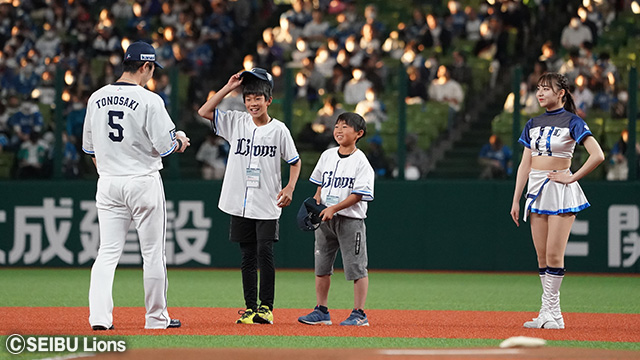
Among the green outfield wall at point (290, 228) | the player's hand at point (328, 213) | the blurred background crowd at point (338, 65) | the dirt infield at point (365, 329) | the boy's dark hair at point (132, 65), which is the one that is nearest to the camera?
the dirt infield at point (365, 329)

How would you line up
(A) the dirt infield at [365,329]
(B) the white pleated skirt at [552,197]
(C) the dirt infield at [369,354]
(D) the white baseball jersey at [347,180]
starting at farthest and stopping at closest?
1. (B) the white pleated skirt at [552,197]
2. (D) the white baseball jersey at [347,180]
3. (A) the dirt infield at [365,329]
4. (C) the dirt infield at [369,354]

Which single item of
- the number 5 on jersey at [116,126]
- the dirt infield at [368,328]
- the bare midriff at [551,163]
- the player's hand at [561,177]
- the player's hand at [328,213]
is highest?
the number 5 on jersey at [116,126]

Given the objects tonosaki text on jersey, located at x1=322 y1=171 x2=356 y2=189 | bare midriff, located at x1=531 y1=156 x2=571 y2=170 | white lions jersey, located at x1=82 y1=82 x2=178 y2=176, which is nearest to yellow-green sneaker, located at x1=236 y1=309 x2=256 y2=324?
tonosaki text on jersey, located at x1=322 y1=171 x2=356 y2=189

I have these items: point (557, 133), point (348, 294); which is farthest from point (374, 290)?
point (557, 133)

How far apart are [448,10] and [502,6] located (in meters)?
1.42

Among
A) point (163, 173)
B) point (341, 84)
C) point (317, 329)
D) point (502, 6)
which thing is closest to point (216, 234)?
point (163, 173)

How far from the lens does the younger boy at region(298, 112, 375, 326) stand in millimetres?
7977

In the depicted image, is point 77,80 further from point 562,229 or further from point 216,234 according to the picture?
point 562,229

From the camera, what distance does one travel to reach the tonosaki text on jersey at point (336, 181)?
805 centimetres

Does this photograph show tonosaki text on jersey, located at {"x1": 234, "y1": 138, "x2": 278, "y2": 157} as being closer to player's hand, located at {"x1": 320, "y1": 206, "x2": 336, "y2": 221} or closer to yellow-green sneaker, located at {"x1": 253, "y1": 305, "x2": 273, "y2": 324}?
player's hand, located at {"x1": 320, "y1": 206, "x2": 336, "y2": 221}

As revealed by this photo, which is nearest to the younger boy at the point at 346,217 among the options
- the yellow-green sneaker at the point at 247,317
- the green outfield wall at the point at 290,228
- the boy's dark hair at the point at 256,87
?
the yellow-green sneaker at the point at 247,317

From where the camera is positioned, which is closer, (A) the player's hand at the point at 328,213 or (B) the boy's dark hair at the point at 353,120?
(A) the player's hand at the point at 328,213

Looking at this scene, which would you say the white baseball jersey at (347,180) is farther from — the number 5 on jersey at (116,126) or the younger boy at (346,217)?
the number 5 on jersey at (116,126)

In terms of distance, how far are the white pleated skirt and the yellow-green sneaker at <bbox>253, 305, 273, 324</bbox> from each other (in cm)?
232
